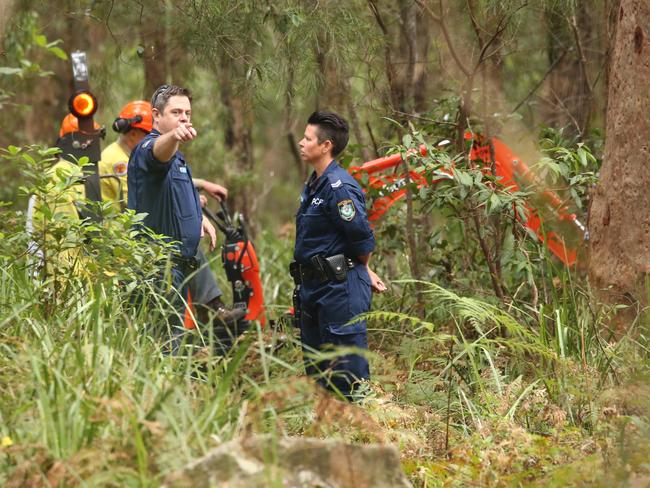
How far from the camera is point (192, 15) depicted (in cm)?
743

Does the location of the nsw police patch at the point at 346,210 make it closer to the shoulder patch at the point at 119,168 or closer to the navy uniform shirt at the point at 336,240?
the navy uniform shirt at the point at 336,240

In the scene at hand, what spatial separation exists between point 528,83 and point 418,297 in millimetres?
4734

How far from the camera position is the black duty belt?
622cm

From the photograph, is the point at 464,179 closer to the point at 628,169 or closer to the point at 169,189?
the point at 628,169

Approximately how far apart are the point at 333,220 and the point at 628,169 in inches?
76.5

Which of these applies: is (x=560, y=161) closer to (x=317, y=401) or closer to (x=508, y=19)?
(x=508, y=19)

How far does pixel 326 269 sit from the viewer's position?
6242mm

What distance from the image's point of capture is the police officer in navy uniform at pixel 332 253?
20.4 feet

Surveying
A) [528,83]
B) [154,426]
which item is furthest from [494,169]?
[528,83]

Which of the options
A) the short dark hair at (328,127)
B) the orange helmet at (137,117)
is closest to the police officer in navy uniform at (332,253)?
the short dark hair at (328,127)

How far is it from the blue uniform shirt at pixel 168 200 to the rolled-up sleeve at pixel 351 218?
0.96m

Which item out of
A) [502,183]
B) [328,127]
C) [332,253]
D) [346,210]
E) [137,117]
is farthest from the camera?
[137,117]

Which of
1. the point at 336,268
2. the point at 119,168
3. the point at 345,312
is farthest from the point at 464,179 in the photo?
the point at 119,168

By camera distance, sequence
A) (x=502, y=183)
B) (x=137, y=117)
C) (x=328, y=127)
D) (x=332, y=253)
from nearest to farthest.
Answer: (x=332, y=253)
(x=328, y=127)
(x=502, y=183)
(x=137, y=117)
